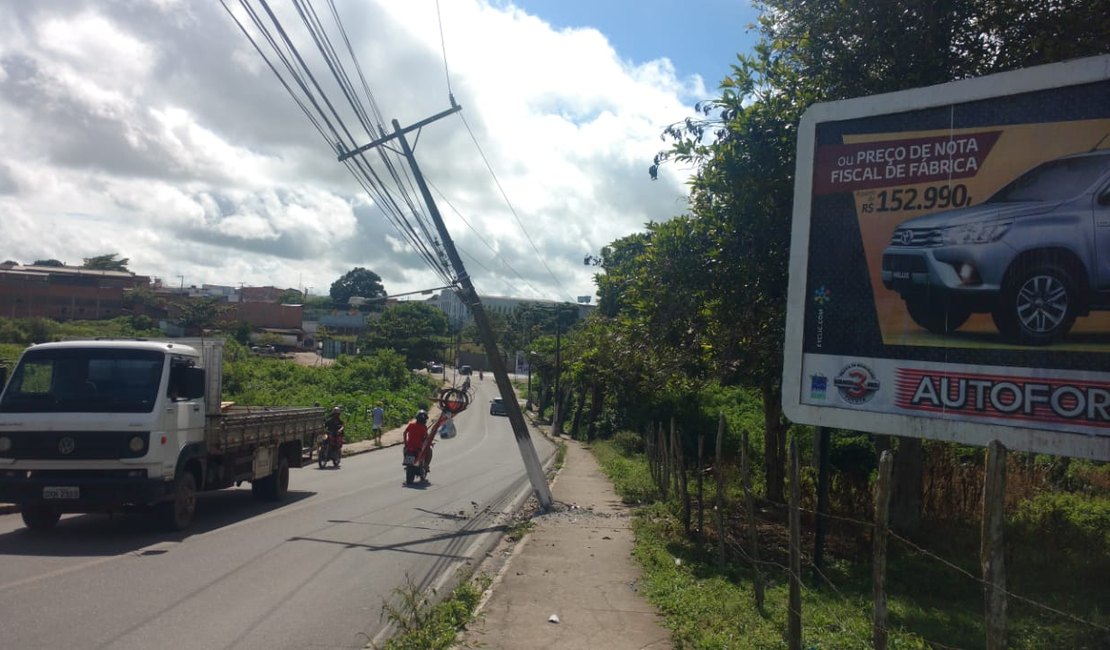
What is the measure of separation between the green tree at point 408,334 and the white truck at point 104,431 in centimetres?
6681

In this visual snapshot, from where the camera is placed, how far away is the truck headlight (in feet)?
18.3

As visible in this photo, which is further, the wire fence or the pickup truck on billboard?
the wire fence

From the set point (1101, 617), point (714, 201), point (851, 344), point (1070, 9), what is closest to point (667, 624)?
point (851, 344)

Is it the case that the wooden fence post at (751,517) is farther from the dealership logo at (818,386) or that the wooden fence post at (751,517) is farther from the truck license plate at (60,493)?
the truck license plate at (60,493)

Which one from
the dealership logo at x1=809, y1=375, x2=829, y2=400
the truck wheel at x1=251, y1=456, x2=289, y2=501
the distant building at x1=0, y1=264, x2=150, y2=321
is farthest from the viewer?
the distant building at x1=0, y1=264, x2=150, y2=321

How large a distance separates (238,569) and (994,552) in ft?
26.6

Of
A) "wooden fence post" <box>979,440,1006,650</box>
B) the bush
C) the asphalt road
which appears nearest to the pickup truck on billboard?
"wooden fence post" <box>979,440,1006,650</box>

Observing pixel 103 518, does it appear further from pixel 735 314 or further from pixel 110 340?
pixel 735 314

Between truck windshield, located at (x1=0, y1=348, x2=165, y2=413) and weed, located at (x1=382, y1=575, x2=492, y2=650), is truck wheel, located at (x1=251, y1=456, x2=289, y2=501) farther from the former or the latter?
weed, located at (x1=382, y1=575, x2=492, y2=650)

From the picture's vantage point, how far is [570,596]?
8.85 m

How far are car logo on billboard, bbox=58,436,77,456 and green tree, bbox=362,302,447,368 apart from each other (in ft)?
223

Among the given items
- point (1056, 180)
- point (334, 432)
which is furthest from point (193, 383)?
point (334, 432)

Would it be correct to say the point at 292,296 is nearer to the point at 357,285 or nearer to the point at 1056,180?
the point at 357,285

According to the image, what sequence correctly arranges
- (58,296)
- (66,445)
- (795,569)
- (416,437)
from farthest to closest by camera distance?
(58,296), (416,437), (66,445), (795,569)
